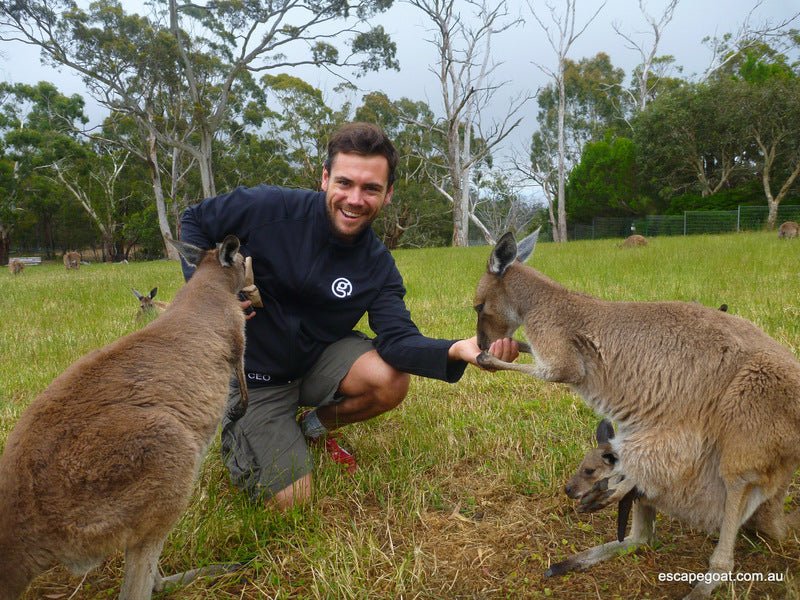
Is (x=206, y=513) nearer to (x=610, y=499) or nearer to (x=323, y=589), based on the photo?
(x=323, y=589)

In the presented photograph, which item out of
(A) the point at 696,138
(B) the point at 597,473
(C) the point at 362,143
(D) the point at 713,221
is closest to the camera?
(B) the point at 597,473

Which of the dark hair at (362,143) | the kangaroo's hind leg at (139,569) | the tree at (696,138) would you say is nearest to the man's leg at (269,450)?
the kangaroo's hind leg at (139,569)

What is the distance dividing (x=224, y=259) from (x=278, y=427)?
0.88 metres

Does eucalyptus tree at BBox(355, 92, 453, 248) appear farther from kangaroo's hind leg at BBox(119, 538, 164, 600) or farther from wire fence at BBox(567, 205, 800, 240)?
kangaroo's hind leg at BBox(119, 538, 164, 600)

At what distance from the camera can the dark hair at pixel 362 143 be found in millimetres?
2914

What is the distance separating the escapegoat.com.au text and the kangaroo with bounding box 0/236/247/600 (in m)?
1.64

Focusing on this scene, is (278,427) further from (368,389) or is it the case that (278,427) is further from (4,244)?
(4,244)

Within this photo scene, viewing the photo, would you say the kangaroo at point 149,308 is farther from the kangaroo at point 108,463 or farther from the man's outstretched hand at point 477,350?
the kangaroo at point 108,463

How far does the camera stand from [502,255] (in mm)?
2686

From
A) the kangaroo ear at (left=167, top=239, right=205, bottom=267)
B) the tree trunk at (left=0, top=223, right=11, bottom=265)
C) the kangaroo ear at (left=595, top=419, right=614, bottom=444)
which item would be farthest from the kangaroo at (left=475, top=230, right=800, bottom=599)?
the tree trunk at (left=0, top=223, right=11, bottom=265)

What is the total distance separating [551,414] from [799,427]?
1.74 metres

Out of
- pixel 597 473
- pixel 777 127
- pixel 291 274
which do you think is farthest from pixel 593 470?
pixel 777 127

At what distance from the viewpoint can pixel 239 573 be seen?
2.16 metres

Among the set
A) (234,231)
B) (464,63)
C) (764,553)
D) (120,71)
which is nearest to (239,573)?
(234,231)
